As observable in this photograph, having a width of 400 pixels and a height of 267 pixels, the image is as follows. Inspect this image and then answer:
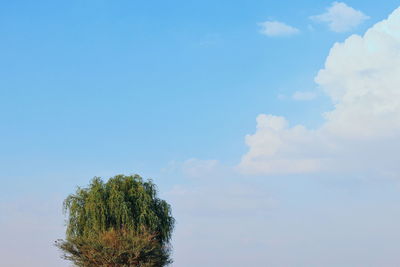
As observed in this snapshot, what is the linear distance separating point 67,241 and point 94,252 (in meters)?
2.89

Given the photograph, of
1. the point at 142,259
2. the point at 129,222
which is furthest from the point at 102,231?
the point at 142,259

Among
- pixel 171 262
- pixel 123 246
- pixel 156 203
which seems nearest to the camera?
pixel 123 246

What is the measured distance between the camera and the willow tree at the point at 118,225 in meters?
41.5

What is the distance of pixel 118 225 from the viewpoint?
151 ft

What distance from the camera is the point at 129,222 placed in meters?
45.9

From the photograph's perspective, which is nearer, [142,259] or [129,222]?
[142,259]

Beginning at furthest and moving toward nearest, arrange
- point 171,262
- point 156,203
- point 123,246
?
point 156,203 → point 171,262 → point 123,246

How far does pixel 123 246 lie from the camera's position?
4138 centimetres

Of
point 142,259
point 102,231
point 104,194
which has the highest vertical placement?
point 104,194

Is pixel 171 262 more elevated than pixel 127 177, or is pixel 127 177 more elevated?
pixel 127 177

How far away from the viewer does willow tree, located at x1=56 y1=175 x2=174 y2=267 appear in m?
41.5

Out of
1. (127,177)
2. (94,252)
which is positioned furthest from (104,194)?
(94,252)

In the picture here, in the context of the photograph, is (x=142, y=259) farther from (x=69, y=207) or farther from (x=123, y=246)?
(x=69, y=207)

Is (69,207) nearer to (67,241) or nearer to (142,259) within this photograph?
(67,241)
